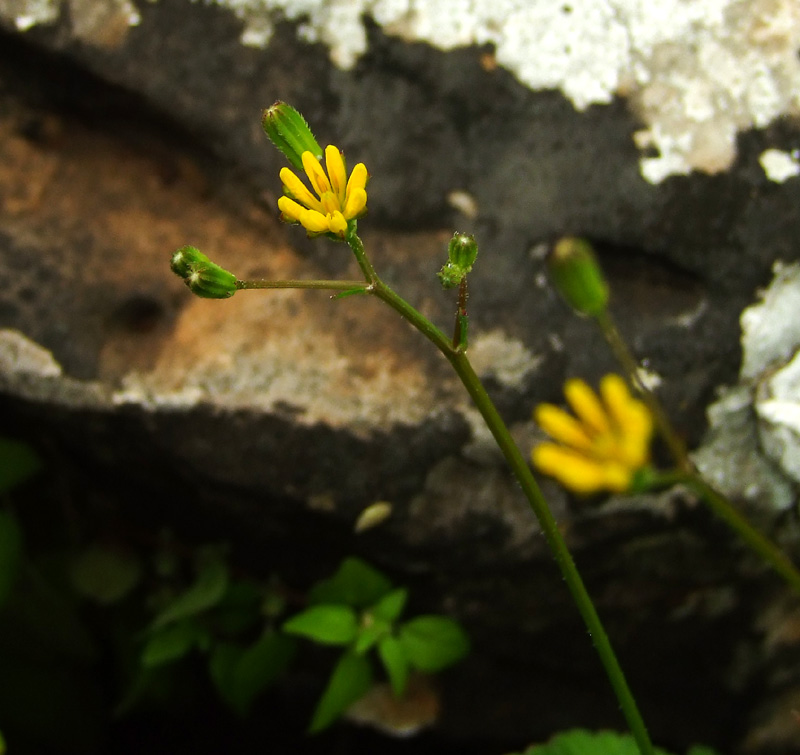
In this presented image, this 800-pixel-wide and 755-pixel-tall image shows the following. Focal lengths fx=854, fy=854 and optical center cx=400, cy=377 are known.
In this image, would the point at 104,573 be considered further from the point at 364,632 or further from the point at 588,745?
the point at 588,745

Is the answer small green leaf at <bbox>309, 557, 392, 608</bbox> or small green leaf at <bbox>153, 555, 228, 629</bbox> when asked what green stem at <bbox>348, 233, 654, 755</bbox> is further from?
small green leaf at <bbox>153, 555, 228, 629</bbox>

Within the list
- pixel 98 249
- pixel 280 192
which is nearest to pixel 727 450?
pixel 280 192

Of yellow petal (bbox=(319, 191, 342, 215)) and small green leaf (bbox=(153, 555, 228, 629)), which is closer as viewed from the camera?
yellow petal (bbox=(319, 191, 342, 215))

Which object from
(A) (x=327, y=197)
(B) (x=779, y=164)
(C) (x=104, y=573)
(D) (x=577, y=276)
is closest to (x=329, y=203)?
(A) (x=327, y=197)

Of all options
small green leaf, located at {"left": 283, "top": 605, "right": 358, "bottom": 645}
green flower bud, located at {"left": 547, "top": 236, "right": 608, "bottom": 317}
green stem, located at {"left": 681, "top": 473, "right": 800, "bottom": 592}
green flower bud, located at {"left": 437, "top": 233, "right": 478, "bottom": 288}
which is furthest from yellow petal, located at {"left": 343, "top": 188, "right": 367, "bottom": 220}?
small green leaf, located at {"left": 283, "top": 605, "right": 358, "bottom": 645}

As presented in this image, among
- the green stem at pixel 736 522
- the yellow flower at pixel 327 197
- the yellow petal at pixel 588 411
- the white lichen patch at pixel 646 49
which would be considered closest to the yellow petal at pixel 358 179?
the yellow flower at pixel 327 197

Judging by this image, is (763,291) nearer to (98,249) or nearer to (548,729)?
(548,729)

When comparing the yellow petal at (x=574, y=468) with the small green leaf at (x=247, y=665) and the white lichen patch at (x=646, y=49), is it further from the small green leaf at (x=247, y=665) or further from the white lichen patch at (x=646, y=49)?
the small green leaf at (x=247, y=665)
